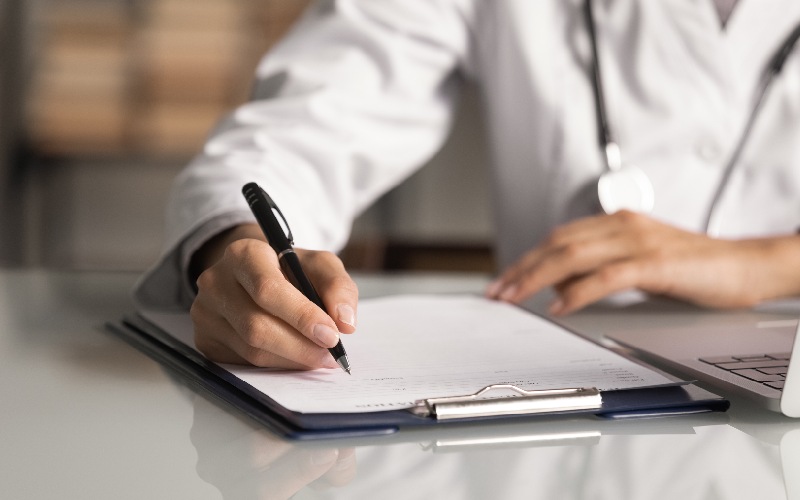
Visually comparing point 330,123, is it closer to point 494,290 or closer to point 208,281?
point 494,290

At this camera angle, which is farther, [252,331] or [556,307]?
[556,307]

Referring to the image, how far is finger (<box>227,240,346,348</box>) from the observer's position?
0.49 meters

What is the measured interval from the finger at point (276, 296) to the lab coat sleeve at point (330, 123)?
0.19 meters

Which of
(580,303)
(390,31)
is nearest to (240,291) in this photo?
(580,303)

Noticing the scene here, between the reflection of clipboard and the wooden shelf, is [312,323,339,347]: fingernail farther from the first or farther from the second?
the wooden shelf

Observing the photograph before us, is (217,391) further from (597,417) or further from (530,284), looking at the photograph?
(530,284)

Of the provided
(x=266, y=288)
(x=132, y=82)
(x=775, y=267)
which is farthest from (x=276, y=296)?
(x=132, y=82)

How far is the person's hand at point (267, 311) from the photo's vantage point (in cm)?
50

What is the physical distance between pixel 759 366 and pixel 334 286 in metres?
0.24

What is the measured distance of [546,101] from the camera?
104cm

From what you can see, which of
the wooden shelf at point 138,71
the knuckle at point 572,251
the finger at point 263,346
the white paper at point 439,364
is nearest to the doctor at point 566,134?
the knuckle at point 572,251

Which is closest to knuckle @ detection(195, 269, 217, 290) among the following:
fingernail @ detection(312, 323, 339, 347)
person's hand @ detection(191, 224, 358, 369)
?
person's hand @ detection(191, 224, 358, 369)

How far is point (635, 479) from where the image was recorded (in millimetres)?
392

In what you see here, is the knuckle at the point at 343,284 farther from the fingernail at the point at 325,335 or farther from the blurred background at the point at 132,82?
the blurred background at the point at 132,82
